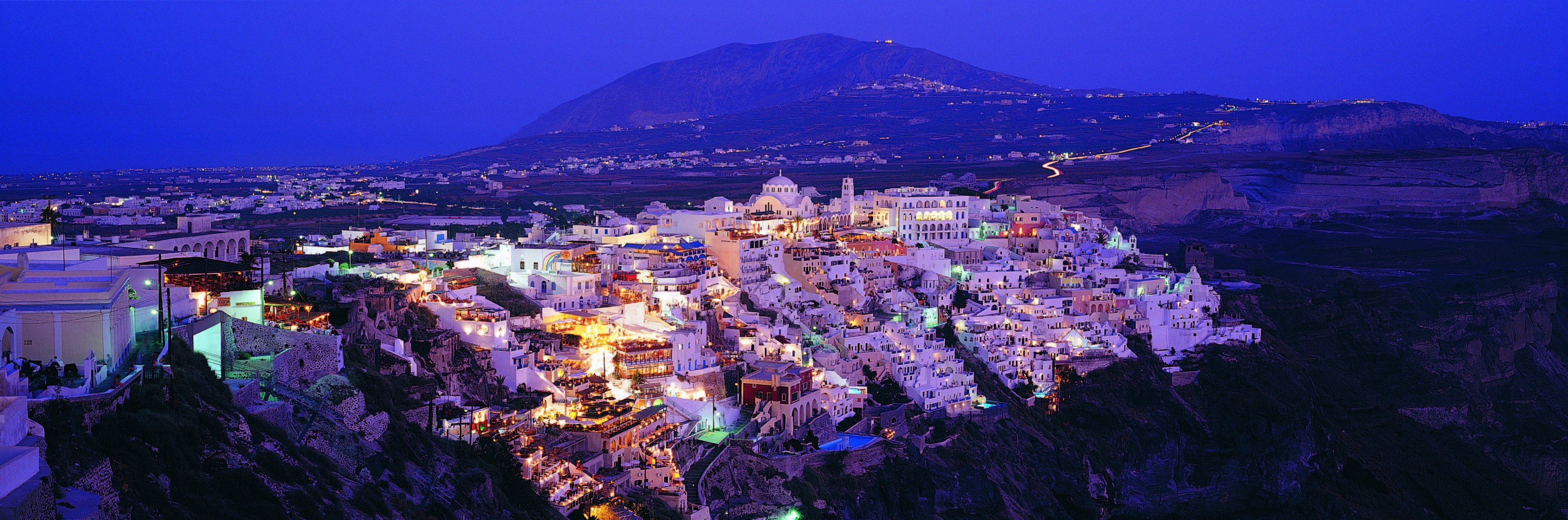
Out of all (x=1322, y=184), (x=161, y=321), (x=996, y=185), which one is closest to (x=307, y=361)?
(x=161, y=321)

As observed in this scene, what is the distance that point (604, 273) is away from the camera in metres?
37.3

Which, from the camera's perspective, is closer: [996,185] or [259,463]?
[259,463]

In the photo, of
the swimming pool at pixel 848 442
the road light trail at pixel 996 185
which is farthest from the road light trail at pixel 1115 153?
the swimming pool at pixel 848 442

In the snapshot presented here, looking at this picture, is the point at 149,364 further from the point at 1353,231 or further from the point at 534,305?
the point at 1353,231

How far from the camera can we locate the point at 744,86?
19462cm

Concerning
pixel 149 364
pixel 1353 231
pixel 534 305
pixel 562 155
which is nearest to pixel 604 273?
pixel 534 305

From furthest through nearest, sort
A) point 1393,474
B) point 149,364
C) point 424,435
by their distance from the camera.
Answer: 1. point 1393,474
2. point 424,435
3. point 149,364

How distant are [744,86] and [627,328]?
164 meters

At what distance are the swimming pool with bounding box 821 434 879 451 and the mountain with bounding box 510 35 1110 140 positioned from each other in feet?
489

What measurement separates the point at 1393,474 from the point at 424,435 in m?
35.3

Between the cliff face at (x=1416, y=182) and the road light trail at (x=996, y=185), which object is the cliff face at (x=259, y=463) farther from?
the cliff face at (x=1416, y=182)

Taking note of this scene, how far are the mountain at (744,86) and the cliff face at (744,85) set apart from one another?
12cm

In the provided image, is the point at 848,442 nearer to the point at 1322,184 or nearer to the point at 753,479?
the point at 753,479

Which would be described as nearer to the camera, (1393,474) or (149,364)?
(149,364)
